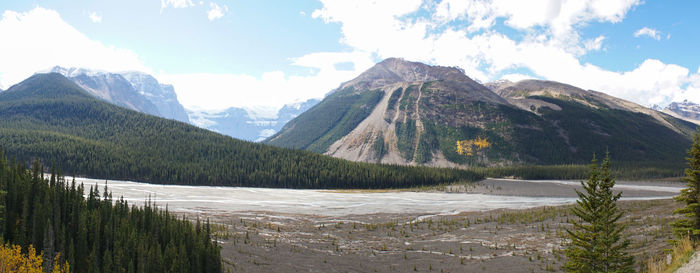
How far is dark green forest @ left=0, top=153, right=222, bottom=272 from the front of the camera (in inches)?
1352

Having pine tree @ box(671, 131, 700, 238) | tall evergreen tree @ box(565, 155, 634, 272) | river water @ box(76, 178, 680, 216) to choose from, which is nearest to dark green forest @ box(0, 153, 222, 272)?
tall evergreen tree @ box(565, 155, 634, 272)

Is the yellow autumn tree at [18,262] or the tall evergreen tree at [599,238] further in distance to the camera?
the yellow autumn tree at [18,262]

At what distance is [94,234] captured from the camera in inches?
1492

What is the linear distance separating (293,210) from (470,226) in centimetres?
3777

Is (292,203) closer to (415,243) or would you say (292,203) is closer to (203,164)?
(415,243)

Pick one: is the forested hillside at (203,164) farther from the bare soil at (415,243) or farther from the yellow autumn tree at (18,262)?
the yellow autumn tree at (18,262)

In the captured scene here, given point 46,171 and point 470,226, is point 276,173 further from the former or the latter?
point 470,226

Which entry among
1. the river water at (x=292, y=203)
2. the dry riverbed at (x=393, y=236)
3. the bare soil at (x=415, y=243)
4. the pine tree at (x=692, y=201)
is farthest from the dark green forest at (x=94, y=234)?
the pine tree at (x=692, y=201)

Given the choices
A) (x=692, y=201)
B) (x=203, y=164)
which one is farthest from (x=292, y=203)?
(x=692, y=201)

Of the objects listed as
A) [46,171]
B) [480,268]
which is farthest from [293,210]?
[46,171]

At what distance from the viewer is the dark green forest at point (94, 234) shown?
34.3m

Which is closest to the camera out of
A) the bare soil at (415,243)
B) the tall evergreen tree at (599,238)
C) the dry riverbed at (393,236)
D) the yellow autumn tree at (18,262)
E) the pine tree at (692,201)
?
the tall evergreen tree at (599,238)

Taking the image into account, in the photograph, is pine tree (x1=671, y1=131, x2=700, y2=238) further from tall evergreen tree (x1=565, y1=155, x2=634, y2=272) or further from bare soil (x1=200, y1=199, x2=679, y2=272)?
bare soil (x1=200, y1=199, x2=679, y2=272)

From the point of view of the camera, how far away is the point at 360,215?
76500 millimetres
